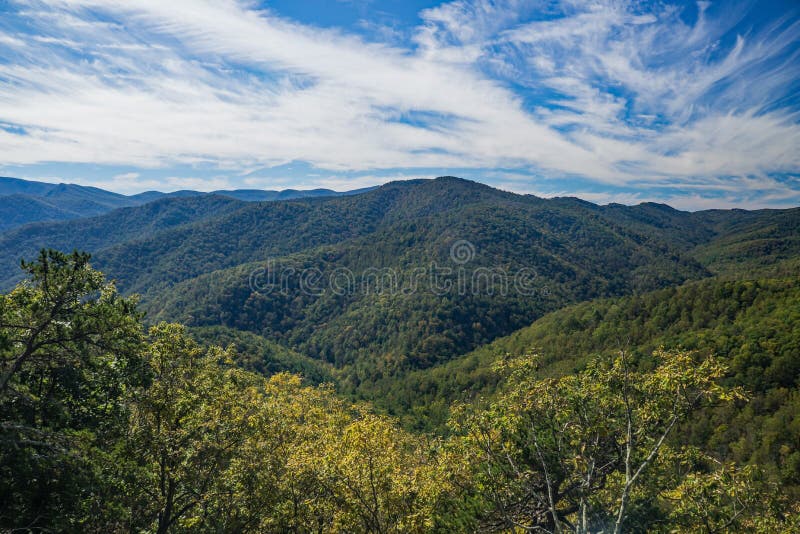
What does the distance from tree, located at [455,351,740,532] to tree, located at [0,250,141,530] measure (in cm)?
1246

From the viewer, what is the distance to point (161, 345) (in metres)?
15.5

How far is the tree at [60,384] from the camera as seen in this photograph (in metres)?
11.0

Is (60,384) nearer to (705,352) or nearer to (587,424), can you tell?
(587,424)

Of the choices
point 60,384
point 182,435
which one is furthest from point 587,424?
point 60,384

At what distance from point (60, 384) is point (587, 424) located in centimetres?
1871

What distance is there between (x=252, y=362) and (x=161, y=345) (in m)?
166

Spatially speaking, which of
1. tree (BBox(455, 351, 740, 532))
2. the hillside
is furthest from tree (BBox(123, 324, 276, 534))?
the hillside

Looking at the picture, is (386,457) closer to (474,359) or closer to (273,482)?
(273,482)

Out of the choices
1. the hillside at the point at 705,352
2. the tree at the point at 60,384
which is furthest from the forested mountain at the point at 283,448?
the hillside at the point at 705,352

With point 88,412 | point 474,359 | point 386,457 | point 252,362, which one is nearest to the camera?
point 88,412

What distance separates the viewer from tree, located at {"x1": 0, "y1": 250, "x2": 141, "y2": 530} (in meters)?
11.0

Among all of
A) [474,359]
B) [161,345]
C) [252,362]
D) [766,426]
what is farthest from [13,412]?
[474,359]

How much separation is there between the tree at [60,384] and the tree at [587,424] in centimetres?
1246

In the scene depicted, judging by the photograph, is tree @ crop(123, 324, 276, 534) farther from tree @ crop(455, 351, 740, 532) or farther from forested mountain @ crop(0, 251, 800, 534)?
tree @ crop(455, 351, 740, 532)
